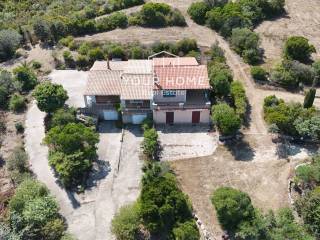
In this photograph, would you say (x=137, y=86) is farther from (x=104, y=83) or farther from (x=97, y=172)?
(x=97, y=172)

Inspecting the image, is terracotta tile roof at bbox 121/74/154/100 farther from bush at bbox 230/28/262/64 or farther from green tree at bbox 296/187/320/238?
green tree at bbox 296/187/320/238

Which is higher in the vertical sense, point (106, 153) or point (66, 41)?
point (66, 41)

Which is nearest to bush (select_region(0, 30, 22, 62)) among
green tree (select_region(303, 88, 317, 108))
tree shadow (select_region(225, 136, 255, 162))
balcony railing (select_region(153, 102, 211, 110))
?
balcony railing (select_region(153, 102, 211, 110))

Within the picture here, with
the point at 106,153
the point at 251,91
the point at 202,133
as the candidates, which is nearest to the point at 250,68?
the point at 251,91

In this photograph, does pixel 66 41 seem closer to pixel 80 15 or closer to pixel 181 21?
pixel 80 15

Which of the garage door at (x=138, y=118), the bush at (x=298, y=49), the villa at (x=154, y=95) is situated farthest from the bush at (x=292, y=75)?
the garage door at (x=138, y=118)

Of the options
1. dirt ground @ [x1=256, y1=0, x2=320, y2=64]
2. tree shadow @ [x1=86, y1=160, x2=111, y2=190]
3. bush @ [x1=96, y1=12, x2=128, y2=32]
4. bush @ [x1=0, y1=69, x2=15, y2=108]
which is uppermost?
bush @ [x1=96, y1=12, x2=128, y2=32]

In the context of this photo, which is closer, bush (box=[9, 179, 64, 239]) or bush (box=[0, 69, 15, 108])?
bush (box=[9, 179, 64, 239])
